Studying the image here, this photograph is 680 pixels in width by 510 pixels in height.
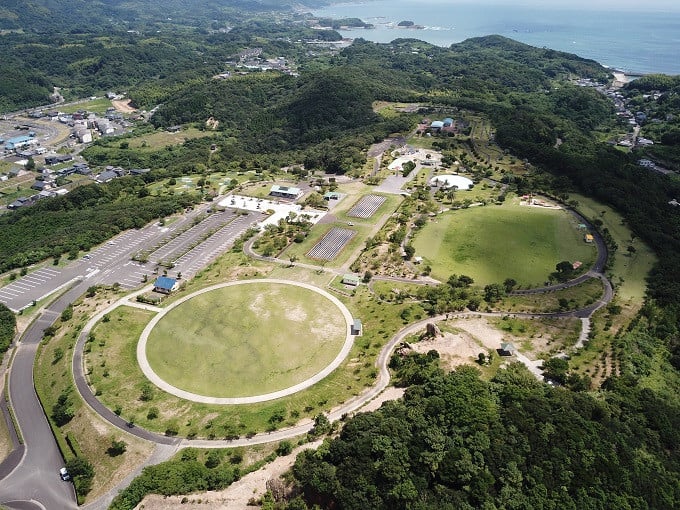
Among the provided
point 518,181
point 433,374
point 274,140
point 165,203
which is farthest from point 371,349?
point 274,140

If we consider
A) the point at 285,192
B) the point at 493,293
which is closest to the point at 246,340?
the point at 493,293

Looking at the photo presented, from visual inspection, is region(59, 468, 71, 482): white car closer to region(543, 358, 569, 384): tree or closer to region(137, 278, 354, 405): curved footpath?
region(137, 278, 354, 405): curved footpath

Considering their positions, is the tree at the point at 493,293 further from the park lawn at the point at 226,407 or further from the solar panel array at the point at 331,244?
the solar panel array at the point at 331,244

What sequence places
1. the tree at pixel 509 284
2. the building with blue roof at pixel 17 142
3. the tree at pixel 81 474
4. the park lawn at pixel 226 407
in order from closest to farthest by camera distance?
the tree at pixel 81 474 < the park lawn at pixel 226 407 < the tree at pixel 509 284 < the building with blue roof at pixel 17 142

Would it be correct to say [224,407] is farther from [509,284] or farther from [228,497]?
[509,284]

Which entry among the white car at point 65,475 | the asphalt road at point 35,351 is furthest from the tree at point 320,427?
the white car at point 65,475

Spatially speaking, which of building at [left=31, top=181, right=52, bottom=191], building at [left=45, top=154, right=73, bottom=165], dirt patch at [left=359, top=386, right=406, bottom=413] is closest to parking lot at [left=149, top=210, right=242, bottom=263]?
dirt patch at [left=359, top=386, right=406, bottom=413]
